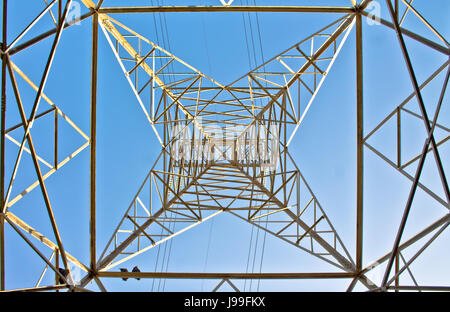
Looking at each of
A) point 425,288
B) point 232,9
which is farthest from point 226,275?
point 232,9

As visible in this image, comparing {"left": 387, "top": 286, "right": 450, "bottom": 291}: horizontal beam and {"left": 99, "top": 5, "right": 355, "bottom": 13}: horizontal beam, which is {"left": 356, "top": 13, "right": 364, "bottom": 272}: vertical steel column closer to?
{"left": 99, "top": 5, "right": 355, "bottom": 13}: horizontal beam

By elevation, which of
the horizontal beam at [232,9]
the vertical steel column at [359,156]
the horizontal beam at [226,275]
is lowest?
the horizontal beam at [226,275]

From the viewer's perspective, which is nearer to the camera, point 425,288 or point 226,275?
point 425,288

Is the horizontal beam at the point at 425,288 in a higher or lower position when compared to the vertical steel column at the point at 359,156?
lower

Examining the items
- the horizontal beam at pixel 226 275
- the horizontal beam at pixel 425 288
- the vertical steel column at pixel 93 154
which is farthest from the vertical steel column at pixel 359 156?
the vertical steel column at pixel 93 154

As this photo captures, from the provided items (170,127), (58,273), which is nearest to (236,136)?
(170,127)

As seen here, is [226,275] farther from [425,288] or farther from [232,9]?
[232,9]

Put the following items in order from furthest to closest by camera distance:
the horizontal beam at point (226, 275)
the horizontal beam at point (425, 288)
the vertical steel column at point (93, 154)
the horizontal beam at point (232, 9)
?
the horizontal beam at point (232, 9), the horizontal beam at point (226, 275), the vertical steel column at point (93, 154), the horizontal beam at point (425, 288)

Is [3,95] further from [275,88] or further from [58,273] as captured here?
[275,88]

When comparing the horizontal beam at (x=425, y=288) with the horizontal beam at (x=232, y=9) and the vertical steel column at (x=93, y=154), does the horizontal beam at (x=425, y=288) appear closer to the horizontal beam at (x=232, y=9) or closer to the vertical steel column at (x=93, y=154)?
the horizontal beam at (x=232, y=9)

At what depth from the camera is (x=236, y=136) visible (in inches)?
801

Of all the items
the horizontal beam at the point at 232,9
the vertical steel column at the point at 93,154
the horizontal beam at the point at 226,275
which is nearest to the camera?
the vertical steel column at the point at 93,154

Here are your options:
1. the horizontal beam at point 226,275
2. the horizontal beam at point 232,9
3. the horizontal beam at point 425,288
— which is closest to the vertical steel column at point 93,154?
the horizontal beam at point 226,275

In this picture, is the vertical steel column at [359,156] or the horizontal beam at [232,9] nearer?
the vertical steel column at [359,156]
